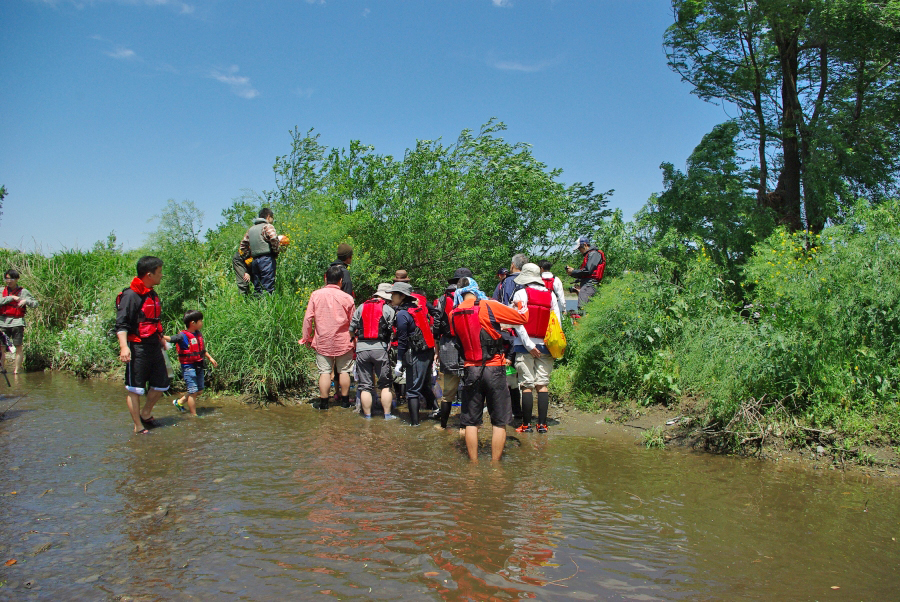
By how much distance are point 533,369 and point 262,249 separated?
15.2ft

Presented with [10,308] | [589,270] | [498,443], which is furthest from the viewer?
[10,308]

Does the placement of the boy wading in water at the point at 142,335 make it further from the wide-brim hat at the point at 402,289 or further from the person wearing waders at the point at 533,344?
the person wearing waders at the point at 533,344

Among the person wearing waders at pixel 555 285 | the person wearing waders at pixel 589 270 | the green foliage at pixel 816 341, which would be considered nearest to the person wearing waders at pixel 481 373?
the person wearing waders at pixel 555 285

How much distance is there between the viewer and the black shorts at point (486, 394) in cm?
594

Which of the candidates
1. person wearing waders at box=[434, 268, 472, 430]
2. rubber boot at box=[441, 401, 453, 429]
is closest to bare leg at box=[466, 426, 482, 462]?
person wearing waders at box=[434, 268, 472, 430]

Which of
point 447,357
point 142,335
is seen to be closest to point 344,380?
point 447,357

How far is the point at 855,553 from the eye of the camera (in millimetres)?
3941

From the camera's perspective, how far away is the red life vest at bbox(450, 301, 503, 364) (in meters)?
5.93

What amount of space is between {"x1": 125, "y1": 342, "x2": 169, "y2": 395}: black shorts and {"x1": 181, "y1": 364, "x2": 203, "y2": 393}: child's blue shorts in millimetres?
811

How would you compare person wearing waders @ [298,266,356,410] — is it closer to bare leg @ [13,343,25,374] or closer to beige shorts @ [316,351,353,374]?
beige shorts @ [316,351,353,374]

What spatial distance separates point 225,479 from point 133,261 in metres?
8.77

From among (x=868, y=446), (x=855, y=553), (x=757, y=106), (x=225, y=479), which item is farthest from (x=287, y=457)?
(x=757, y=106)

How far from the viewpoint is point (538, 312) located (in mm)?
7160

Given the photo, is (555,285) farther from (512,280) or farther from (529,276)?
(529,276)
